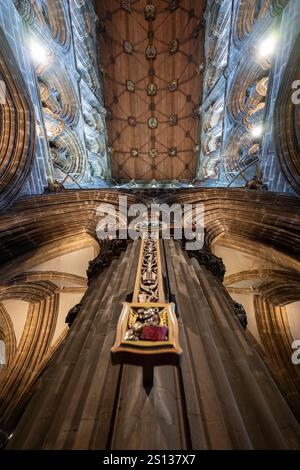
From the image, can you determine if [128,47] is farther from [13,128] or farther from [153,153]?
[13,128]

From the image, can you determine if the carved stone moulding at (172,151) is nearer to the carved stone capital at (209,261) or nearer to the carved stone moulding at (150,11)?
the carved stone moulding at (150,11)

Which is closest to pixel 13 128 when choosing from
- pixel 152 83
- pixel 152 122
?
pixel 152 122

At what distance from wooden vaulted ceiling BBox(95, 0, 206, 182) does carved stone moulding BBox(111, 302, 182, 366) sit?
46.8ft

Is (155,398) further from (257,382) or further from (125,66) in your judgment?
(125,66)

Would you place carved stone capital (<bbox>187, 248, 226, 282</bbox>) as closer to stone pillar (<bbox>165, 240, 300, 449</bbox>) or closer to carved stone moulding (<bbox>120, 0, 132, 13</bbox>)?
stone pillar (<bbox>165, 240, 300, 449</bbox>)

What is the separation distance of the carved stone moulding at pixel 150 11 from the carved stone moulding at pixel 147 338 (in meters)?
16.0

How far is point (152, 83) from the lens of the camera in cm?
1445

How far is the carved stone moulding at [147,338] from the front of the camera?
1528 millimetres

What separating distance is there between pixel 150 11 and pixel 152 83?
3131mm

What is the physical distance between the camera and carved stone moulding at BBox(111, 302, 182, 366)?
1.53 metres

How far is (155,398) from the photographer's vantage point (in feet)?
5.25

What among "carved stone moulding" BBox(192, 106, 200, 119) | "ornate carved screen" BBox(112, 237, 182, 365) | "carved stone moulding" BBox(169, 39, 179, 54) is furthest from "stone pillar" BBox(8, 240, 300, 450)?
"carved stone moulding" BBox(169, 39, 179, 54)
